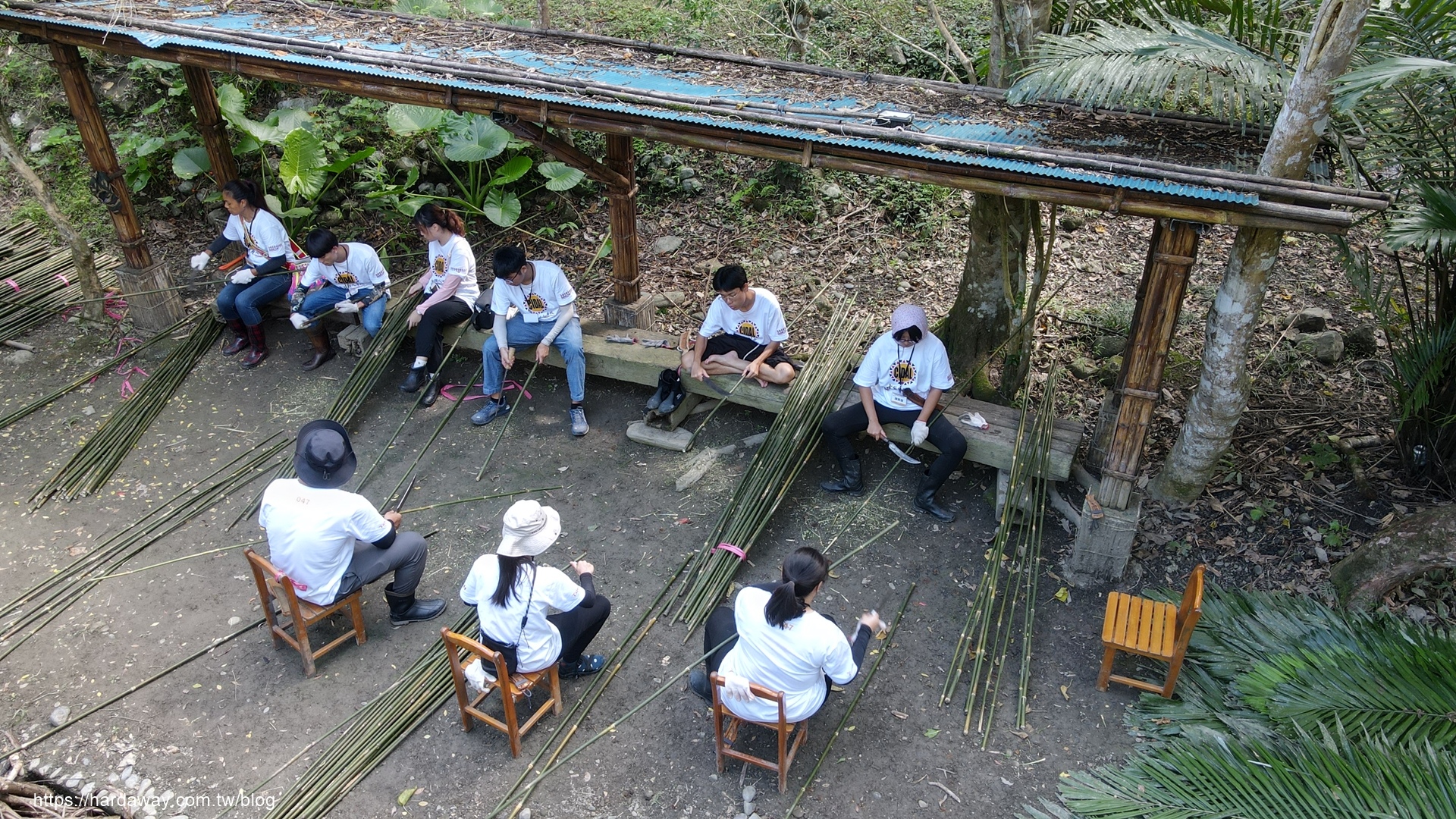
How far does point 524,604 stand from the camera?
418 centimetres

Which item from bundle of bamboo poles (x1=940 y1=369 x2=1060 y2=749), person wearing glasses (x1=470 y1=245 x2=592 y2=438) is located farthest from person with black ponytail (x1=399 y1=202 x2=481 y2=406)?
bundle of bamboo poles (x1=940 y1=369 x2=1060 y2=749)

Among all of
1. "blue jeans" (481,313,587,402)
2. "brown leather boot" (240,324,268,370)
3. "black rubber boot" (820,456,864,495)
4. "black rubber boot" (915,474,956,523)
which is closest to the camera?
"black rubber boot" (915,474,956,523)

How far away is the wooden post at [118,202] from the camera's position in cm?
764

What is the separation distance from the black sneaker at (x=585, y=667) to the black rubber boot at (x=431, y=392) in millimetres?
3119

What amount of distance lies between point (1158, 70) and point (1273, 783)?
3.63 meters

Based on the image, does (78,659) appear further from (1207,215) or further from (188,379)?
(1207,215)

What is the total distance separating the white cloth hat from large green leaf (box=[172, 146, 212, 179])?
7384 mm

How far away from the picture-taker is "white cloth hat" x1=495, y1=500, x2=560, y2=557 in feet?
13.2

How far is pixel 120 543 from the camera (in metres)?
5.92

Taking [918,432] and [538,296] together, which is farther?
[538,296]

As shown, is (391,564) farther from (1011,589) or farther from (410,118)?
(410,118)

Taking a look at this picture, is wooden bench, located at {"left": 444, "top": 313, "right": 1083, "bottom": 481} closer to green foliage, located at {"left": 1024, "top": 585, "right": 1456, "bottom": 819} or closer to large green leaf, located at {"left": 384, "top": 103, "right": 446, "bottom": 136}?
green foliage, located at {"left": 1024, "top": 585, "right": 1456, "bottom": 819}

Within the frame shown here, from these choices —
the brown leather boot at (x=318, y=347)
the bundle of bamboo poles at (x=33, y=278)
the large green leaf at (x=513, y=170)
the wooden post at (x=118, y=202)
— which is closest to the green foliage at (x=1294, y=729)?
the brown leather boot at (x=318, y=347)

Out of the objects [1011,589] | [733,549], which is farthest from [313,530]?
[1011,589]
